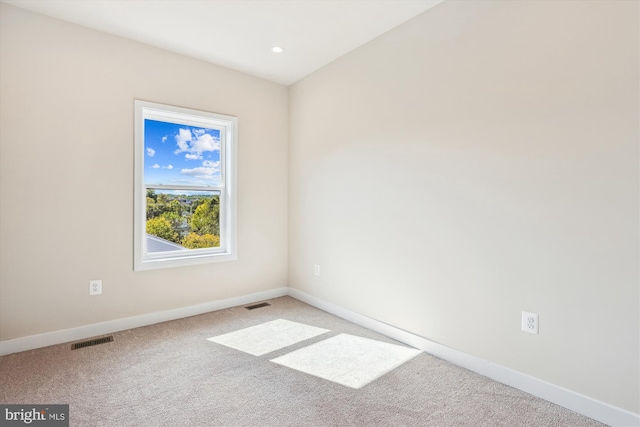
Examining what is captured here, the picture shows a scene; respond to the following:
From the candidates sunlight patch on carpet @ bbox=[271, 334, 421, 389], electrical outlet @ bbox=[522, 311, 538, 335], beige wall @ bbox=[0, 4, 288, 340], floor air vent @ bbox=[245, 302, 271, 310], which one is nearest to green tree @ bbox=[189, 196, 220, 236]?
beige wall @ bbox=[0, 4, 288, 340]

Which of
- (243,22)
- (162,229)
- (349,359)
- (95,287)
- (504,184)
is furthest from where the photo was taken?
(162,229)

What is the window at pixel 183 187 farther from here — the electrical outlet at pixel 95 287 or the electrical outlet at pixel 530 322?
the electrical outlet at pixel 530 322

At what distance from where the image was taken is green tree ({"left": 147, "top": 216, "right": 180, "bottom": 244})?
10.1 ft

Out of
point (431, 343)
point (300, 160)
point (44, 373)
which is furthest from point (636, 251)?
point (44, 373)

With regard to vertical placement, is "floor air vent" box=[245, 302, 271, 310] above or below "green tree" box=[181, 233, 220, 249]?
below

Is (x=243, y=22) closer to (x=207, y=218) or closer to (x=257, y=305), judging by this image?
(x=207, y=218)

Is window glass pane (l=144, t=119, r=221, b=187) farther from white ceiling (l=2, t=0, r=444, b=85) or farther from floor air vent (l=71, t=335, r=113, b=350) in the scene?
floor air vent (l=71, t=335, r=113, b=350)

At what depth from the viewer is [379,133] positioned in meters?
2.78

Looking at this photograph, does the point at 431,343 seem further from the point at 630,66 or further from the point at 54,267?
the point at 54,267

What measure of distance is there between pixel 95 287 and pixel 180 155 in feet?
4.80

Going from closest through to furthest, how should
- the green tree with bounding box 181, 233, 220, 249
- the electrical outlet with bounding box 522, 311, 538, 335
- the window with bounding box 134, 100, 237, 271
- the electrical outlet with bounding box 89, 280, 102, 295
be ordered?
the electrical outlet with bounding box 522, 311, 538, 335 < the electrical outlet with bounding box 89, 280, 102, 295 < the window with bounding box 134, 100, 237, 271 < the green tree with bounding box 181, 233, 220, 249

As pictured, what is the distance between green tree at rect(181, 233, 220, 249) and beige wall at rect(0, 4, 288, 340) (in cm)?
26

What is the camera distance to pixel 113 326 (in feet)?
9.11

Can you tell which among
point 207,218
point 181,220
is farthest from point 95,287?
point 207,218
